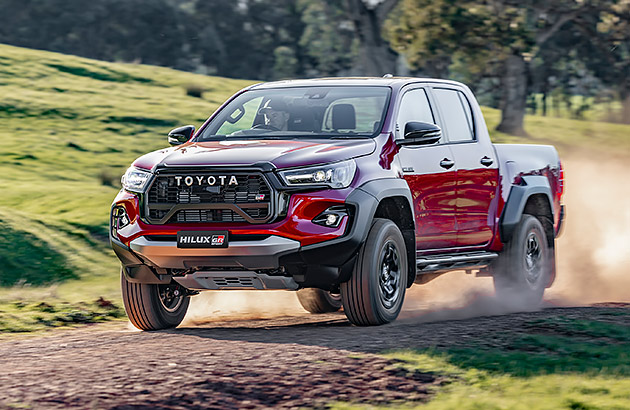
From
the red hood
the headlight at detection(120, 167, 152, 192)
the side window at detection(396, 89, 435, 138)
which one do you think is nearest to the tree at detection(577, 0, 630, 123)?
the side window at detection(396, 89, 435, 138)

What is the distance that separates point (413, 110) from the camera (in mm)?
9602

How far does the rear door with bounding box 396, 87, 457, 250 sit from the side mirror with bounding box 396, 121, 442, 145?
0.12 metres

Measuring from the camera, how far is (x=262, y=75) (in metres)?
68.2

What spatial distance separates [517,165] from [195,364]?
5.37 m

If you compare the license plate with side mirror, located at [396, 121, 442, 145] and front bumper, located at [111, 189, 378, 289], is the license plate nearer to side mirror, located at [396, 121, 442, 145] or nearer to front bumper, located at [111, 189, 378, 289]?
front bumper, located at [111, 189, 378, 289]

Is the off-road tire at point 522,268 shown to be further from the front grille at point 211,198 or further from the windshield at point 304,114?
the front grille at point 211,198

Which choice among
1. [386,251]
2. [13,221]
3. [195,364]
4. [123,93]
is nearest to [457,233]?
[386,251]

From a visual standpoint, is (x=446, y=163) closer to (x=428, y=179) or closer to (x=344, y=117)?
(x=428, y=179)

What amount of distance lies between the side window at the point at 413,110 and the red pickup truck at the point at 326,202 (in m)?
0.01

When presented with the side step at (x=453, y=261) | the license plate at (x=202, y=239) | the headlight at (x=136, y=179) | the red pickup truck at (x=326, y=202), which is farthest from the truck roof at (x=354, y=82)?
the license plate at (x=202, y=239)

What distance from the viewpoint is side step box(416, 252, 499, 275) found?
372 inches

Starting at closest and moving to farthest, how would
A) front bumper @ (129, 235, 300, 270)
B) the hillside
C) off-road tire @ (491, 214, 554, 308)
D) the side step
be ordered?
front bumper @ (129, 235, 300, 270)
the side step
off-road tire @ (491, 214, 554, 308)
the hillside

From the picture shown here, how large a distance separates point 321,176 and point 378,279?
3.18ft

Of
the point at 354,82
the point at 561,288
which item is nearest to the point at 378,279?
the point at 354,82
